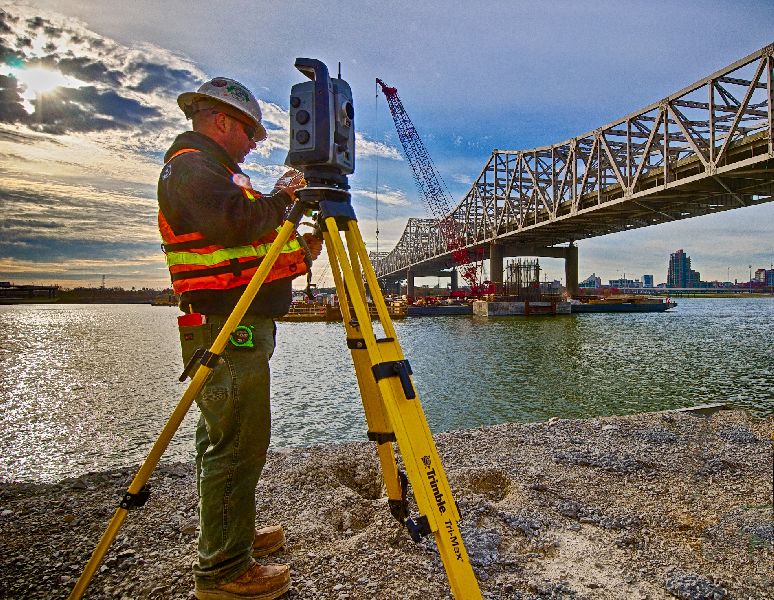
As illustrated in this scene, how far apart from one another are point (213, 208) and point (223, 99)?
58 cm

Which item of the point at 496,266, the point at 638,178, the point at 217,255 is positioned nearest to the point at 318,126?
the point at 217,255

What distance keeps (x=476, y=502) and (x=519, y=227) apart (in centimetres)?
6008

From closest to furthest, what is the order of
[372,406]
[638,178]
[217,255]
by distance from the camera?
[217,255]
[372,406]
[638,178]

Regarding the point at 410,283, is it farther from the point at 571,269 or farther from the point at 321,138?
the point at 321,138

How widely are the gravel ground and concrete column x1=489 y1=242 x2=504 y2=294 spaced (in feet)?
195

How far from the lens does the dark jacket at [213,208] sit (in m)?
2.06

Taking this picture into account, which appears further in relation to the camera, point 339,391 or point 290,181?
point 339,391

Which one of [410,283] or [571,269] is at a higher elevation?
[571,269]

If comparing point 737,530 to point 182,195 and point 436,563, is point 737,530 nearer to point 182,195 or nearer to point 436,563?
point 436,563

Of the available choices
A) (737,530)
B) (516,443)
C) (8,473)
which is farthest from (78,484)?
(737,530)

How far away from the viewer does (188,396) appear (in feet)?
6.39

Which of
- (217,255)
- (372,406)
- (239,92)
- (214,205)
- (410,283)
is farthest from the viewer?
(410,283)

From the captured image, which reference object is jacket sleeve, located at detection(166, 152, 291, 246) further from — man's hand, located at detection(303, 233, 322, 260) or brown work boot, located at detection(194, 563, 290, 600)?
brown work boot, located at detection(194, 563, 290, 600)

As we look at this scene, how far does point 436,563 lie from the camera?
2.67 meters
